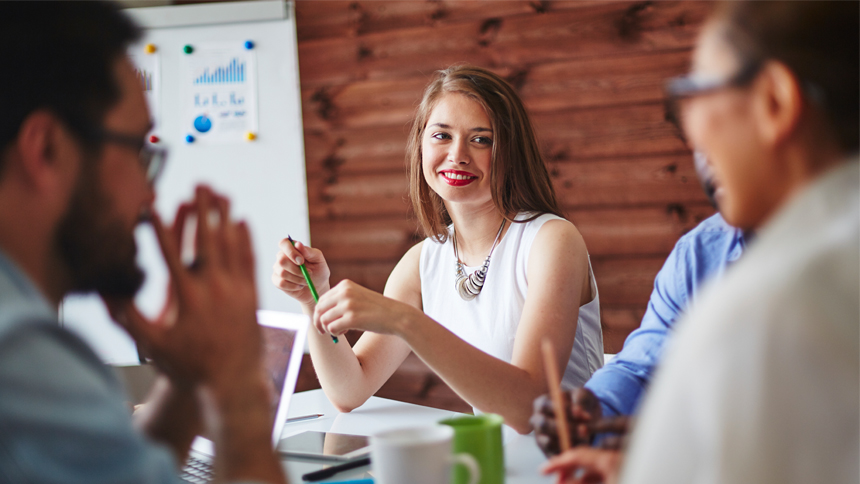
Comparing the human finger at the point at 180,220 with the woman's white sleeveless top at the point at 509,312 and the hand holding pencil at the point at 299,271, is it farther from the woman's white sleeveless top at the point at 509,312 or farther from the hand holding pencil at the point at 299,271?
the woman's white sleeveless top at the point at 509,312

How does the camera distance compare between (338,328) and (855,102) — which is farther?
(338,328)

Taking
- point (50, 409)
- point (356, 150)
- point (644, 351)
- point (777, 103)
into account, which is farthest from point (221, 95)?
point (777, 103)

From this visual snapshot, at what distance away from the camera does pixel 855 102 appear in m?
0.44

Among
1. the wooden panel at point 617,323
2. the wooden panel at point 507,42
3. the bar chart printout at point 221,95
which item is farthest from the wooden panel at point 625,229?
the bar chart printout at point 221,95

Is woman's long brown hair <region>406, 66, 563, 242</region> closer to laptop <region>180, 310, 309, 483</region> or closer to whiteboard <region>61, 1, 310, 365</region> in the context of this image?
laptop <region>180, 310, 309, 483</region>

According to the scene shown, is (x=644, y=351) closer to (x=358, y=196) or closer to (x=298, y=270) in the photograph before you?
(x=298, y=270)

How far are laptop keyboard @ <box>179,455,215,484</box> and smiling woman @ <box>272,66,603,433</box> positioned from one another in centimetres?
35

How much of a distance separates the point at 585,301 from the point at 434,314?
392mm

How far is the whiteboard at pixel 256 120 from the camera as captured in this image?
256cm

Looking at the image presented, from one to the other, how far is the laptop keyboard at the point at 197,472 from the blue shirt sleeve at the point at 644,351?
60 centimetres

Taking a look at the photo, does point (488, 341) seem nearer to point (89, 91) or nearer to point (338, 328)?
point (338, 328)

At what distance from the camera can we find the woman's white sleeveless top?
1.49 meters

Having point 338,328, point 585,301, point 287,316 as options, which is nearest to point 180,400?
point 338,328

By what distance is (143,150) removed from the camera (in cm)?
61
